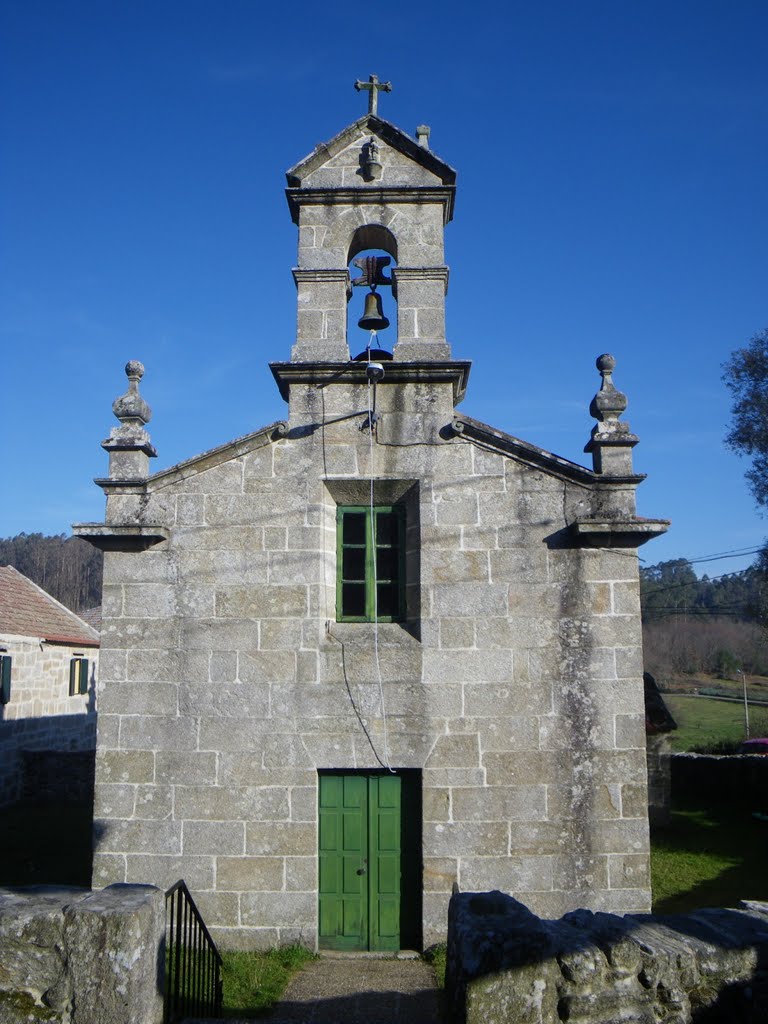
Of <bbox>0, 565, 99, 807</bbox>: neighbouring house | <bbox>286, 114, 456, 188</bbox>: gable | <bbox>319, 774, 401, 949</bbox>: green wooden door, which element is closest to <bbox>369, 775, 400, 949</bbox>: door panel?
<bbox>319, 774, 401, 949</bbox>: green wooden door

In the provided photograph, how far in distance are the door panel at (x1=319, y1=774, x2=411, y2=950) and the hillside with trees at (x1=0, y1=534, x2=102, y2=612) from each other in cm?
5259

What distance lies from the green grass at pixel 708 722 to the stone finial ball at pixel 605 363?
20.3 meters

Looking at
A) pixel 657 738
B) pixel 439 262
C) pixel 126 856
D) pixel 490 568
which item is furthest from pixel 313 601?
pixel 657 738

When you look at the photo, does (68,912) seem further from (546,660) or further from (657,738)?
(657,738)

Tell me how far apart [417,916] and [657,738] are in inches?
348

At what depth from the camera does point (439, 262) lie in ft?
29.2

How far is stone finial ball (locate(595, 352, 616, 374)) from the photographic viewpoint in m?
8.60

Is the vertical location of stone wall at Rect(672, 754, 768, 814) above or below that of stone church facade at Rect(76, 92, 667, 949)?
below

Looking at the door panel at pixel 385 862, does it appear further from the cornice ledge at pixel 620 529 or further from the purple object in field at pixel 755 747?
the purple object in field at pixel 755 747

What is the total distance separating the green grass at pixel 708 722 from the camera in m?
28.8

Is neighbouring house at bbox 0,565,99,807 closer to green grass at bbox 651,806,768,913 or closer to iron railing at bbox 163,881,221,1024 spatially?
iron railing at bbox 163,881,221,1024

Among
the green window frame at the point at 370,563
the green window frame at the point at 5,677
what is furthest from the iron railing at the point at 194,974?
the green window frame at the point at 5,677

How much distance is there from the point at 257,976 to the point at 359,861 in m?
1.39

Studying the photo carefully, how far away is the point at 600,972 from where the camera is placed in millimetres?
4219
